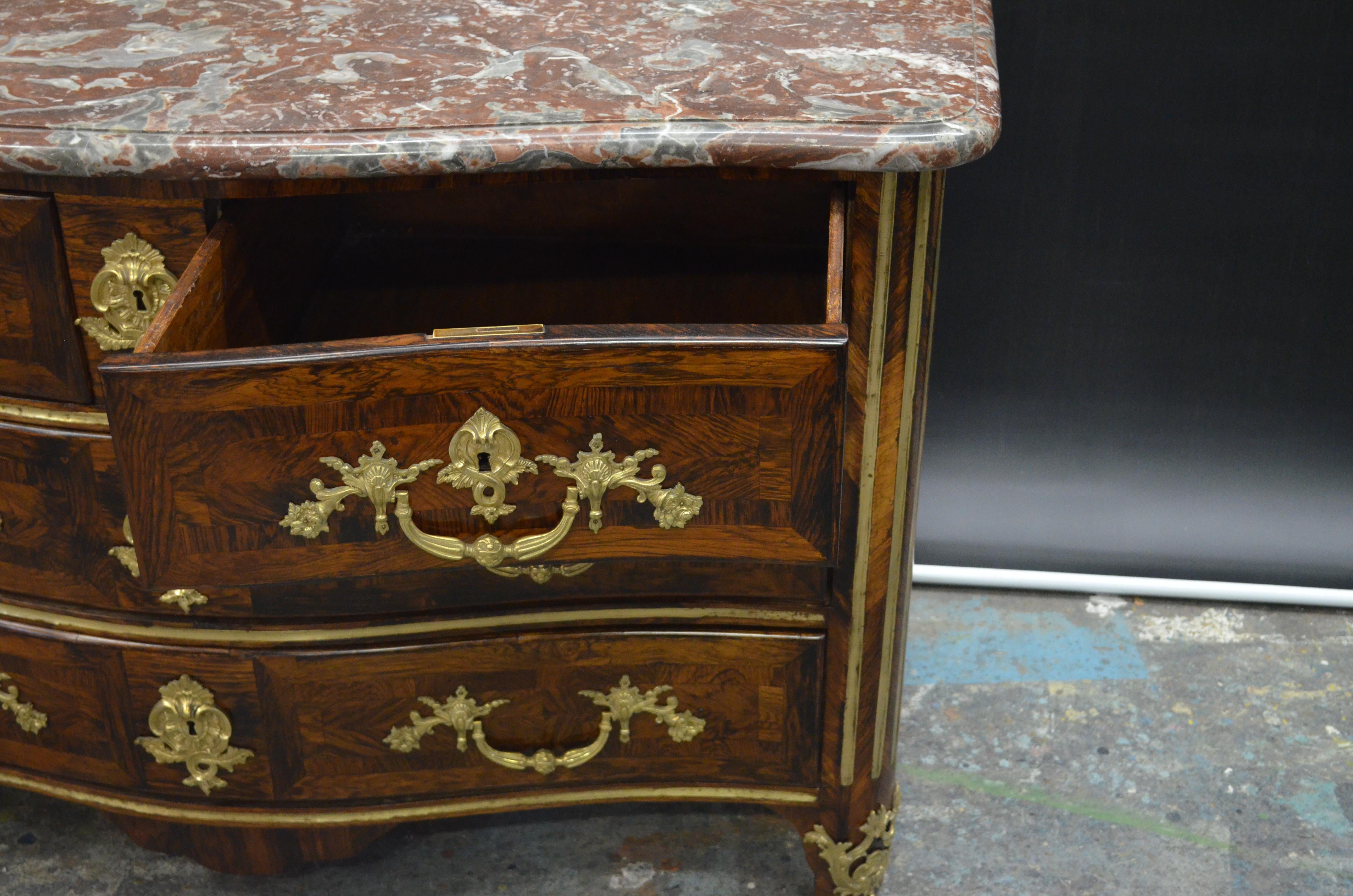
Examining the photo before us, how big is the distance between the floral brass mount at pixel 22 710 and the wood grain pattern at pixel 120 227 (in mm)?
362

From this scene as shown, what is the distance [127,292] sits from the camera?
2.89ft

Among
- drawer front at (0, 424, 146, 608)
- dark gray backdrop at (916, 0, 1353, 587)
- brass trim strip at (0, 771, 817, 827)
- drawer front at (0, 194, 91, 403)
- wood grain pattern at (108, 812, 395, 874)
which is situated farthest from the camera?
dark gray backdrop at (916, 0, 1353, 587)

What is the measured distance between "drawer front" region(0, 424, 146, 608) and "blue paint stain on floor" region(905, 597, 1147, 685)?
2.61 feet

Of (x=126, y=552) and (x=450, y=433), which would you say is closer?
(x=450, y=433)

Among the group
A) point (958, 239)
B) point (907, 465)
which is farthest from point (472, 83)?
point (958, 239)

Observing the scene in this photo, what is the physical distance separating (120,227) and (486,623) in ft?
1.17

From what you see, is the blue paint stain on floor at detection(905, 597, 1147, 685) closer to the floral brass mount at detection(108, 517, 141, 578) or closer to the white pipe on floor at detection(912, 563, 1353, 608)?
the white pipe on floor at detection(912, 563, 1353, 608)

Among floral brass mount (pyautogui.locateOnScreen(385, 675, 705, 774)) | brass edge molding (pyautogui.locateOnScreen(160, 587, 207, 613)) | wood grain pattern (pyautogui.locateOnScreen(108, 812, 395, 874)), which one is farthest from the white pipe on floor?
brass edge molding (pyautogui.locateOnScreen(160, 587, 207, 613))

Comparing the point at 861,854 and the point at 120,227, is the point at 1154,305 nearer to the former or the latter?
the point at 861,854

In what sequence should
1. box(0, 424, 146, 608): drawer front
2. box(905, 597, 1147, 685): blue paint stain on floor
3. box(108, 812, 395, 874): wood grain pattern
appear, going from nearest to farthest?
1. box(0, 424, 146, 608): drawer front
2. box(108, 812, 395, 874): wood grain pattern
3. box(905, 597, 1147, 685): blue paint stain on floor

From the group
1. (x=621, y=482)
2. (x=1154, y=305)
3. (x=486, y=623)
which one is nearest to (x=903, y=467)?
(x=621, y=482)

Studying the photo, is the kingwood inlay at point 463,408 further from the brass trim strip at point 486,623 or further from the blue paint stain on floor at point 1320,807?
the blue paint stain on floor at point 1320,807

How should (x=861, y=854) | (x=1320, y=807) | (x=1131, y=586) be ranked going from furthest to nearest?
(x=1131, y=586), (x=1320, y=807), (x=861, y=854)

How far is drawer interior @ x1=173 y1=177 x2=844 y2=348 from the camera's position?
41.4 inches
